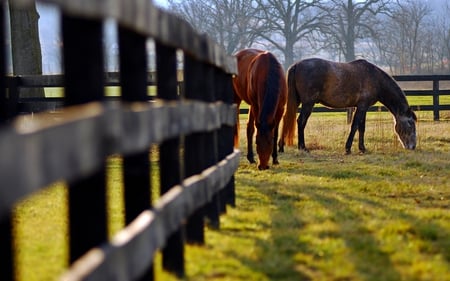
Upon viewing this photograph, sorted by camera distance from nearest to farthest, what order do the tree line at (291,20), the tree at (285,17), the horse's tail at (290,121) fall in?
the horse's tail at (290,121) < the tree line at (291,20) < the tree at (285,17)

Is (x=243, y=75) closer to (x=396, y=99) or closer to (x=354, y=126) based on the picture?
(x=354, y=126)

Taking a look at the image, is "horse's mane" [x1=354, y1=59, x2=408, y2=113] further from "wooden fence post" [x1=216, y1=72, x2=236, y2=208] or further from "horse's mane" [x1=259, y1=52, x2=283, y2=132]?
"wooden fence post" [x1=216, y1=72, x2=236, y2=208]

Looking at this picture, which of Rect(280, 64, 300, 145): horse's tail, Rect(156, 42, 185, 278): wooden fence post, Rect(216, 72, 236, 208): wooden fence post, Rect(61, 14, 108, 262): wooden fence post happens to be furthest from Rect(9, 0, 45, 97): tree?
Rect(61, 14, 108, 262): wooden fence post

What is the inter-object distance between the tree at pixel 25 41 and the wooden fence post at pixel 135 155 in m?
15.2

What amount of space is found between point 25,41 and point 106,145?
643 inches

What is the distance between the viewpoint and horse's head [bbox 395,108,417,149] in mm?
14328

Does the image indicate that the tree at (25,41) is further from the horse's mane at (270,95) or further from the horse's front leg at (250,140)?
the horse's mane at (270,95)

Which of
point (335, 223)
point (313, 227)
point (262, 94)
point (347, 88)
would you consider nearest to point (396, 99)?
point (347, 88)

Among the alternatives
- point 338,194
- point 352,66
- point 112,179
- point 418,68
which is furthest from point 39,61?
point 418,68

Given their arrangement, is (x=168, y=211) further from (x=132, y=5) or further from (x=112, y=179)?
(x=112, y=179)

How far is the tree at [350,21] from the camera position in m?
47.9

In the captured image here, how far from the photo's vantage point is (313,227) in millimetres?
5836

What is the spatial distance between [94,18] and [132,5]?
521 mm

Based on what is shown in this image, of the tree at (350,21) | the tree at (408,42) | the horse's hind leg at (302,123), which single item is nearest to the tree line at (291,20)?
the tree at (350,21)
